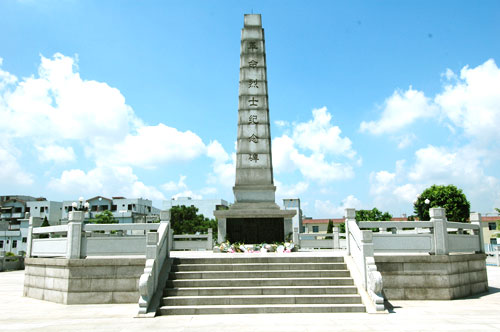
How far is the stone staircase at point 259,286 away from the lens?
30.6 ft

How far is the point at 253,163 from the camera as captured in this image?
16.8 meters

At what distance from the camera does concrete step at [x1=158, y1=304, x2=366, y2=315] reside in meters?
9.23

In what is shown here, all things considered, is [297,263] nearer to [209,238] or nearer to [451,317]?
[451,317]

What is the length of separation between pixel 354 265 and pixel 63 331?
7166 millimetres

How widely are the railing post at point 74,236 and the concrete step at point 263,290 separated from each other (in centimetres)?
291

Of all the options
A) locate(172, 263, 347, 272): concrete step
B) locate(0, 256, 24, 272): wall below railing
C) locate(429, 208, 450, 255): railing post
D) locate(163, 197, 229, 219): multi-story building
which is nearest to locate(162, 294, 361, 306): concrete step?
locate(172, 263, 347, 272): concrete step

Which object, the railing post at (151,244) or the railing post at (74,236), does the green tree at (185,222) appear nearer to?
the railing post at (74,236)

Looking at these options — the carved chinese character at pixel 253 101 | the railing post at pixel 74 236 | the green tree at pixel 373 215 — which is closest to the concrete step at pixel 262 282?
the railing post at pixel 74 236

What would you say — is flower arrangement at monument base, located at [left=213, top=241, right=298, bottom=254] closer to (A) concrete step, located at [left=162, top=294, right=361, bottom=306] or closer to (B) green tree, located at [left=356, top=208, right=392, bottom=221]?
(A) concrete step, located at [left=162, top=294, right=361, bottom=306]

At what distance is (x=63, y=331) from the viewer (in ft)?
24.9

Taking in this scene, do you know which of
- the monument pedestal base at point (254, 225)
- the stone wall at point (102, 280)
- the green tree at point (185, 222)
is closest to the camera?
the stone wall at point (102, 280)

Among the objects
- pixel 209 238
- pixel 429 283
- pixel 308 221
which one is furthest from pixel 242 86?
pixel 308 221

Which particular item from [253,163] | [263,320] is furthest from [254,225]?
[263,320]

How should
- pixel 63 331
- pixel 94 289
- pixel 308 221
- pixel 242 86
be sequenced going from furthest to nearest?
pixel 308 221 → pixel 242 86 → pixel 94 289 → pixel 63 331
